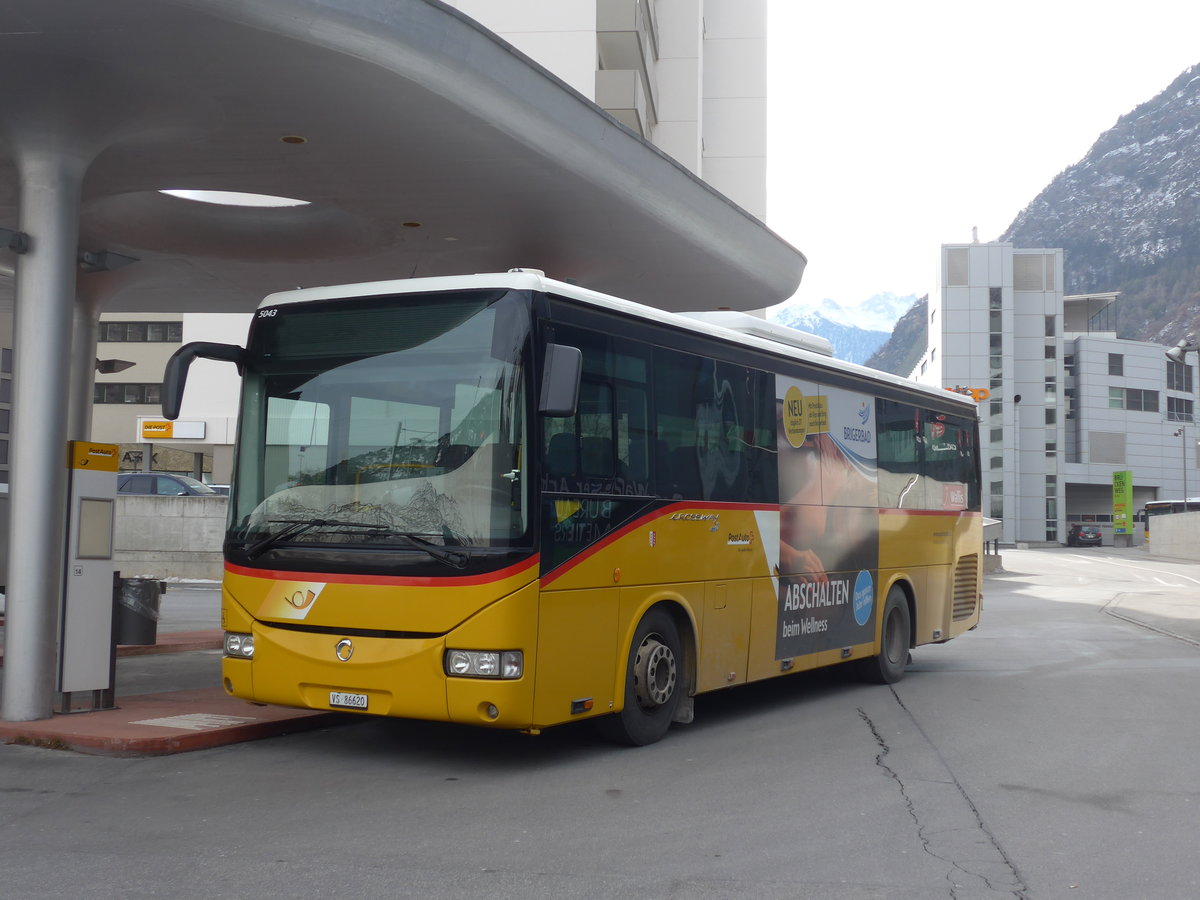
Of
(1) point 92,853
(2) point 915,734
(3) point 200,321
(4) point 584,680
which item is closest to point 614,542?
(4) point 584,680

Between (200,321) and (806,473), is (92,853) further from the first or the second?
(200,321)

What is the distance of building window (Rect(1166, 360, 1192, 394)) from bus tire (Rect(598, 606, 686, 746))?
105 m

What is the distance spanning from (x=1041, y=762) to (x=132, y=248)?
11796mm

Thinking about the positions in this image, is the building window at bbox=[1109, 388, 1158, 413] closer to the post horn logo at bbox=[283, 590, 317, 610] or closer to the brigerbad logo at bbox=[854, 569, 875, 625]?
the brigerbad logo at bbox=[854, 569, 875, 625]

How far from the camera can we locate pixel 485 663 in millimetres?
8039

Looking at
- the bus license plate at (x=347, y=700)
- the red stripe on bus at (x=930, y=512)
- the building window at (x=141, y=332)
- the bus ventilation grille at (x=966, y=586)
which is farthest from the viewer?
the building window at (x=141, y=332)

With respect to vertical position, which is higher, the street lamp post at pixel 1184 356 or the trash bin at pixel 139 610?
the street lamp post at pixel 1184 356

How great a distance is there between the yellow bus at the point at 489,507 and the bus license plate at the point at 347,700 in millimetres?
13

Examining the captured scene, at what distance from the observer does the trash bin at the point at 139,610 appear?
12.2m

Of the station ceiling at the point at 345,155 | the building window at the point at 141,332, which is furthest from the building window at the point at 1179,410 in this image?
the station ceiling at the point at 345,155

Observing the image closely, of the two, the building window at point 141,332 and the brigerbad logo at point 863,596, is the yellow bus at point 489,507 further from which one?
the building window at point 141,332

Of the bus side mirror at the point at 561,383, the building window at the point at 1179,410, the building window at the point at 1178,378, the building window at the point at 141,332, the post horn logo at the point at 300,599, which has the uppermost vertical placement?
the building window at the point at 1178,378

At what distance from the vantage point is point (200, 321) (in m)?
53.4

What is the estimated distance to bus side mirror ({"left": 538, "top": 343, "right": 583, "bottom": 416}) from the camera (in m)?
8.05
